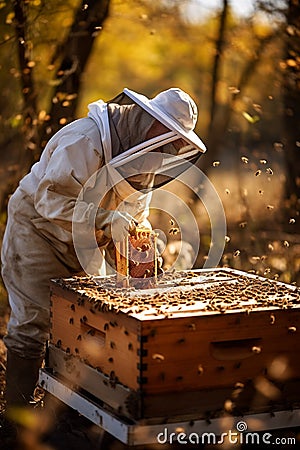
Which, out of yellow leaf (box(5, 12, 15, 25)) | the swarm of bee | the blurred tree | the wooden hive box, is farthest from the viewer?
the blurred tree

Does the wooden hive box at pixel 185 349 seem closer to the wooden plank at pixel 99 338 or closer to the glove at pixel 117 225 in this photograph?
the wooden plank at pixel 99 338

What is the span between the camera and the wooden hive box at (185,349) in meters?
3.31

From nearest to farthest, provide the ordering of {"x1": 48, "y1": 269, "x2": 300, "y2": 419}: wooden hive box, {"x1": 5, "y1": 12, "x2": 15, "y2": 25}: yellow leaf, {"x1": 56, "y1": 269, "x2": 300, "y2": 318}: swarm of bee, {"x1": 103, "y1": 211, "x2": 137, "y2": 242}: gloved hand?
{"x1": 48, "y1": 269, "x2": 300, "y2": 419}: wooden hive box, {"x1": 56, "y1": 269, "x2": 300, "y2": 318}: swarm of bee, {"x1": 103, "y1": 211, "x2": 137, "y2": 242}: gloved hand, {"x1": 5, "y1": 12, "x2": 15, "y2": 25}: yellow leaf

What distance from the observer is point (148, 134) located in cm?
411

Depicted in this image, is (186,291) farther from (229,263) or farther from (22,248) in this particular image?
(229,263)

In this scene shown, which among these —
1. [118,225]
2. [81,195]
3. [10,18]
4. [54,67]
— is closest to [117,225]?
[118,225]

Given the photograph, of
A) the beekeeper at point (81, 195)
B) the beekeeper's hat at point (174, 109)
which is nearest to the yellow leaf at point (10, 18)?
the beekeeper at point (81, 195)

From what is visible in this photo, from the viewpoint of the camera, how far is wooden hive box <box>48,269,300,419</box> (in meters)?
3.31

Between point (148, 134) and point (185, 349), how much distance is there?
125 cm

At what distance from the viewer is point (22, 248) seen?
178 inches

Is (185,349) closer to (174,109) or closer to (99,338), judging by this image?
(99,338)

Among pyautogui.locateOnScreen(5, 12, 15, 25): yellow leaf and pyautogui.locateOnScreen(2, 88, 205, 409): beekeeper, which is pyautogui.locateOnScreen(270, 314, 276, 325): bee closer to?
pyautogui.locateOnScreen(2, 88, 205, 409): beekeeper

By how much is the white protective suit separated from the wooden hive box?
49 centimetres

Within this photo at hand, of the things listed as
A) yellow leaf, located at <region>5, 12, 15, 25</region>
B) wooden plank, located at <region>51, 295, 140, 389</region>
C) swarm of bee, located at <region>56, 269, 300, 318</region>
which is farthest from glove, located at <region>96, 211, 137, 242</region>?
yellow leaf, located at <region>5, 12, 15, 25</region>
